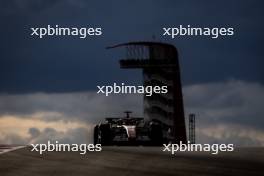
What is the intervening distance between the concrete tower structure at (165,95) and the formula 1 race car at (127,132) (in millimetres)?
49022

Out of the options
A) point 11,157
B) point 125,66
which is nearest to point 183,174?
point 11,157

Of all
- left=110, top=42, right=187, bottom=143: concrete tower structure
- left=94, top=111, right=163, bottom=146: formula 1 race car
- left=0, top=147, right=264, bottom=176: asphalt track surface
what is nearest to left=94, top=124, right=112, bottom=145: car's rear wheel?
left=94, top=111, right=163, bottom=146: formula 1 race car

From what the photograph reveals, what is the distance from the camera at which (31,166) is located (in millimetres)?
26312

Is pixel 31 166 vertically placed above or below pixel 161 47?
below

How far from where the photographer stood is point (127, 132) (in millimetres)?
56719

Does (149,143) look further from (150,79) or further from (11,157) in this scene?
(150,79)

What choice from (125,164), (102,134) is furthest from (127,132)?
(125,164)

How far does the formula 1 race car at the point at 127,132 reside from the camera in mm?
53188

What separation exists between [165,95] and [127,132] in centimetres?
5688

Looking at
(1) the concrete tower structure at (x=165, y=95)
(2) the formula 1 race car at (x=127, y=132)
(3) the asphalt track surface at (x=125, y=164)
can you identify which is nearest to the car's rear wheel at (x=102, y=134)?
(2) the formula 1 race car at (x=127, y=132)

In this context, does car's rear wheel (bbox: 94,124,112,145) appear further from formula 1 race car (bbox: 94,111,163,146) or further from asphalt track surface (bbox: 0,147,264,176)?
asphalt track surface (bbox: 0,147,264,176)

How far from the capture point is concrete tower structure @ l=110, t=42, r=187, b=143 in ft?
359

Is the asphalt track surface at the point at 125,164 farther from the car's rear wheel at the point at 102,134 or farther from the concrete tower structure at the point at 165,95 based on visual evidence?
the concrete tower structure at the point at 165,95

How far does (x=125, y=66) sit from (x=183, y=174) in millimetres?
83109
